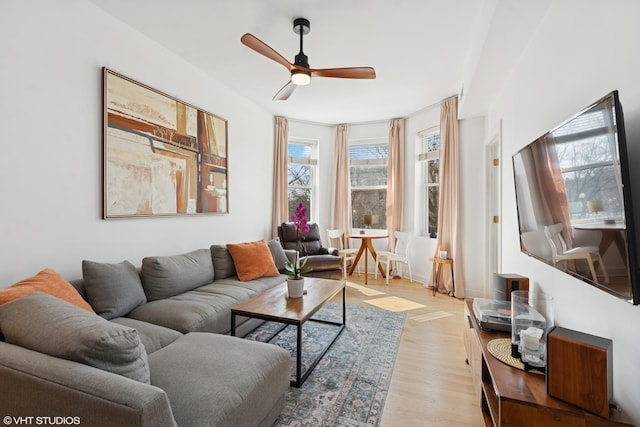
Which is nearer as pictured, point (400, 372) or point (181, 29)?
point (400, 372)

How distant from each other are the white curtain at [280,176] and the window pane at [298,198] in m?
0.37

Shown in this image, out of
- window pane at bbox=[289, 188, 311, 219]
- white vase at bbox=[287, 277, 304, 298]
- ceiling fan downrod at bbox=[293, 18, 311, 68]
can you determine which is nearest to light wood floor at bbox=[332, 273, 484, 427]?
white vase at bbox=[287, 277, 304, 298]

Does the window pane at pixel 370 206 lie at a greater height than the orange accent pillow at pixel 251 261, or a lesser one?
greater

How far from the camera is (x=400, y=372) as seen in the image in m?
2.24

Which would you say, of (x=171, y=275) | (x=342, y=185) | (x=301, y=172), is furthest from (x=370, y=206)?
(x=171, y=275)

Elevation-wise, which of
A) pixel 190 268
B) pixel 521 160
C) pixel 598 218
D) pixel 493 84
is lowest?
pixel 190 268

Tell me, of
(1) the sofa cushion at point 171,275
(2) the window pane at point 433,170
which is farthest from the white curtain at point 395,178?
(1) the sofa cushion at point 171,275

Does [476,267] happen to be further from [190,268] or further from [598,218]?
[190,268]

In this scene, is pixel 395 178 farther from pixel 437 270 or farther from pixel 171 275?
pixel 171 275

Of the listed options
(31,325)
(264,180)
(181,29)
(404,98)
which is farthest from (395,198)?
(31,325)

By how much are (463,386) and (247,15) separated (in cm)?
327

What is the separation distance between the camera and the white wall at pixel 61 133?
6.24 ft

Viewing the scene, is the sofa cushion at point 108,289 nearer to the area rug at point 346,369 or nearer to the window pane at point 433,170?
the area rug at point 346,369

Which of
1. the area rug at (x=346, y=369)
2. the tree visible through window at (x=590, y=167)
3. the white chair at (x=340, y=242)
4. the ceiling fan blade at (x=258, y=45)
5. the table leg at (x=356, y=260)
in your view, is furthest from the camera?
the white chair at (x=340, y=242)
